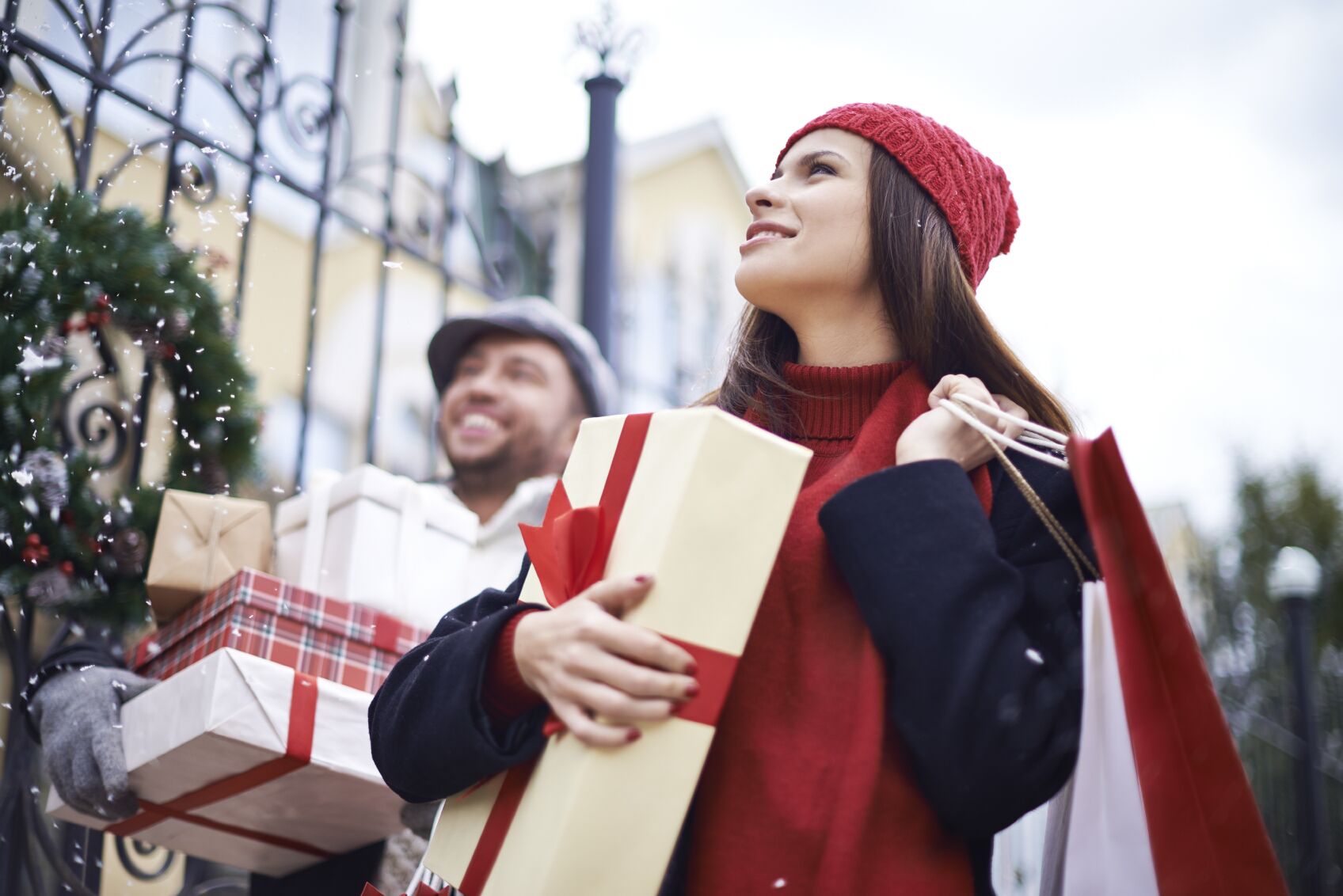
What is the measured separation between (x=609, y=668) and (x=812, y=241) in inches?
29.0

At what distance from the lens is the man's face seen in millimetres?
3186

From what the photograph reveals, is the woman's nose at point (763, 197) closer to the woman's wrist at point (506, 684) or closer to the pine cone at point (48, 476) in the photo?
the woman's wrist at point (506, 684)

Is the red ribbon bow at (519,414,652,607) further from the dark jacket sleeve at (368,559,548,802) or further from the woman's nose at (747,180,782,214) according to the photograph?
the woman's nose at (747,180,782,214)

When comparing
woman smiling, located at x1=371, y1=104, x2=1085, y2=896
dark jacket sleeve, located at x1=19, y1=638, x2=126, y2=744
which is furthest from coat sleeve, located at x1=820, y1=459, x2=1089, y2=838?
dark jacket sleeve, located at x1=19, y1=638, x2=126, y2=744

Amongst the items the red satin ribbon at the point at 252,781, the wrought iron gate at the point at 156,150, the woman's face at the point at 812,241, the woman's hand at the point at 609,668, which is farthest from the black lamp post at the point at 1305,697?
the woman's hand at the point at 609,668

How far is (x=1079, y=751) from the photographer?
A: 1356 millimetres

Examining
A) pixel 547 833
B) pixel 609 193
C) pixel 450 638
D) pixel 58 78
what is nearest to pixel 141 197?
pixel 58 78

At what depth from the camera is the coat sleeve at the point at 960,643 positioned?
1.30m

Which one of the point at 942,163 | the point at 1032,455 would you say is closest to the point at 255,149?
the point at 942,163

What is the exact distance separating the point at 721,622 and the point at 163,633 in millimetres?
1421

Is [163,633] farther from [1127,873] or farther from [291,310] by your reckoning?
[291,310]

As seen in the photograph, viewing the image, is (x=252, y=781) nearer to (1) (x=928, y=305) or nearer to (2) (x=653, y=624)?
(2) (x=653, y=624)

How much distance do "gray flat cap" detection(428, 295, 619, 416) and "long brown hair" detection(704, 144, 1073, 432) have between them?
1591mm

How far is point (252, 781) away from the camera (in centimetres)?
198
